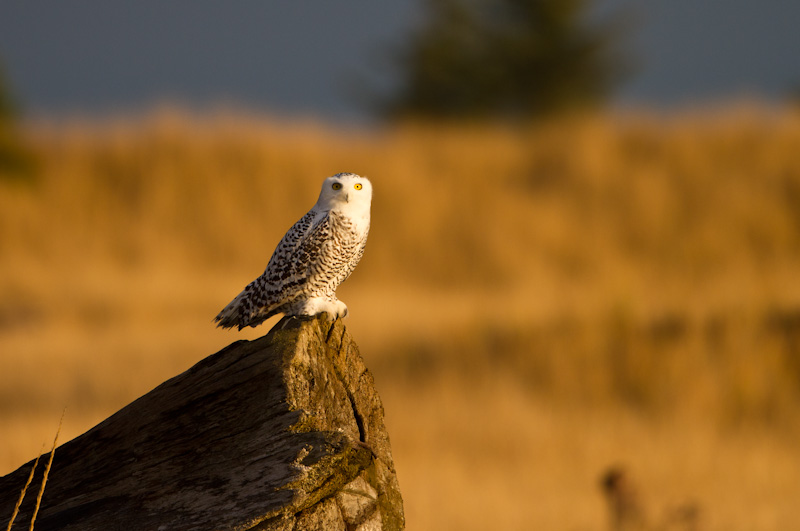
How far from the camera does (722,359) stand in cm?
1138

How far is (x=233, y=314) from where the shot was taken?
14.3ft

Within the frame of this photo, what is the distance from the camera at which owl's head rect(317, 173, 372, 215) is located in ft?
13.6

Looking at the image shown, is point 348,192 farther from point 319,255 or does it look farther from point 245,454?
point 245,454

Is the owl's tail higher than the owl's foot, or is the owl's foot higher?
the owl's tail

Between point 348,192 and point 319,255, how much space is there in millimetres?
309

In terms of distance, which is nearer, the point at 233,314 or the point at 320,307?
the point at 320,307

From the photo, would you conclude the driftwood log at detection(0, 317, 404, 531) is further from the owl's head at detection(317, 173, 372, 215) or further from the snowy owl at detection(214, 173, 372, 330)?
the owl's head at detection(317, 173, 372, 215)

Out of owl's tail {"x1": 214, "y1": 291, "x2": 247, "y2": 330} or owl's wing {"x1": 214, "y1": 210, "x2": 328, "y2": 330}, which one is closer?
owl's wing {"x1": 214, "y1": 210, "x2": 328, "y2": 330}

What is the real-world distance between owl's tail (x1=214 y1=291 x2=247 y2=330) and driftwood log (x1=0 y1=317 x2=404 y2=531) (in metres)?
0.73

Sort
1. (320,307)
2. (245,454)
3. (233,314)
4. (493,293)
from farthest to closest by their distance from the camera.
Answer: (493,293), (233,314), (320,307), (245,454)

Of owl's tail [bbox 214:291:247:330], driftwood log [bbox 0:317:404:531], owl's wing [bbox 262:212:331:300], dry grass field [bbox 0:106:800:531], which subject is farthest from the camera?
dry grass field [bbox 0:106:800:531]

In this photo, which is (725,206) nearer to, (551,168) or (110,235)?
(551,168)

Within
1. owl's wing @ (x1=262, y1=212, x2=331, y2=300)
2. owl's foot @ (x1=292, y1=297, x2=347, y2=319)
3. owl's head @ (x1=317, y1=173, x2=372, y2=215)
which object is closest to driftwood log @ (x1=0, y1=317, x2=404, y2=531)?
owl's foot @ (x1=292, y1=297, x2=347, y2=319)

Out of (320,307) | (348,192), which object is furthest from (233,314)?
(348,192)
